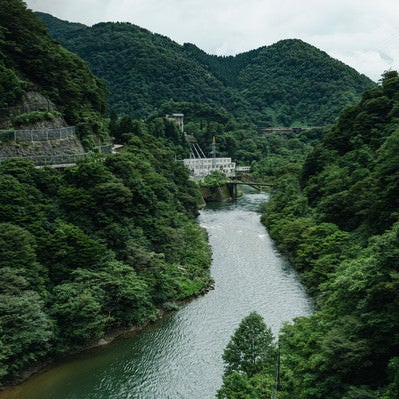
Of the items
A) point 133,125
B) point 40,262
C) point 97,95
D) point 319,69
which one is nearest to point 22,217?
point 40,262

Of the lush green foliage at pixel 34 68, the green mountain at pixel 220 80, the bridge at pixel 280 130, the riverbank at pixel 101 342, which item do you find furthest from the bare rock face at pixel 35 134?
the bridge at pixel 280 130

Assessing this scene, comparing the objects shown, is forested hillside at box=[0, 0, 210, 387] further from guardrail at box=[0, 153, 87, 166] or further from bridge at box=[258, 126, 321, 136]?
bridge at box=[258, 126, 321, 136]

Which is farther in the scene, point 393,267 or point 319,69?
point 319,69

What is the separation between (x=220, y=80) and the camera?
183 metres

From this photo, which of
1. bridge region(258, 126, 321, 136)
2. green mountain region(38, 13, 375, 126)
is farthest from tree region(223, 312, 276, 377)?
bridge region(258, 126, 321, 136)

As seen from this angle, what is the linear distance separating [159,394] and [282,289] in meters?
14.9

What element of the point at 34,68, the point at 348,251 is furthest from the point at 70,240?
the point at 34,68

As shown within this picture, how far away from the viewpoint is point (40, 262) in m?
26.5

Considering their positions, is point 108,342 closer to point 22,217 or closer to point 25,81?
point 22,217

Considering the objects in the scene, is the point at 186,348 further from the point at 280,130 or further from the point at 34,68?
the point at 280,130

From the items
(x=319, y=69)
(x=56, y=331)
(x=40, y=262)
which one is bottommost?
(x=56, y=331)

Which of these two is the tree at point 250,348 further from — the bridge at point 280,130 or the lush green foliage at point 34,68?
the bridge at point 280,130

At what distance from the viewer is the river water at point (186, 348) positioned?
22203 mm

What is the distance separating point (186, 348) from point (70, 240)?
944cm
